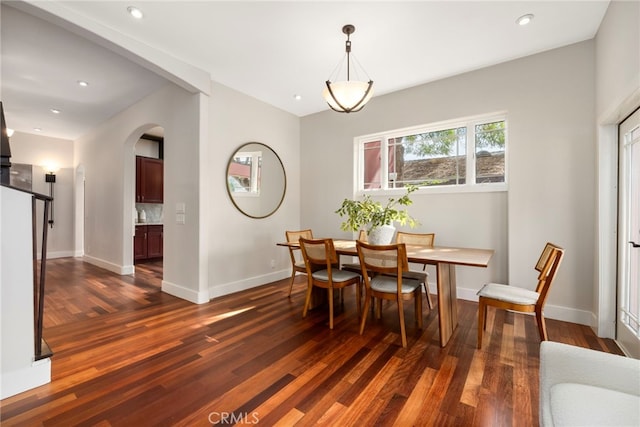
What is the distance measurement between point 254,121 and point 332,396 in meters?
3.70

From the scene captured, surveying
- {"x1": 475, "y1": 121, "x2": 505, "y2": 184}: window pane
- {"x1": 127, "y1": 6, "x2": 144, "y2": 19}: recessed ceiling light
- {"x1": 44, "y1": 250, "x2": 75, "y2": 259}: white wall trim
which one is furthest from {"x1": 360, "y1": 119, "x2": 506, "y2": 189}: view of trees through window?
{"x1": 44, "y1": 250, "x2": 75, "y2": 259}: white wall trim

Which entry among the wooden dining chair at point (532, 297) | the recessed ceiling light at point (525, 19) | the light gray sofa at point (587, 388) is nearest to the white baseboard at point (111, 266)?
the wooden dining chair at point (532, 297)

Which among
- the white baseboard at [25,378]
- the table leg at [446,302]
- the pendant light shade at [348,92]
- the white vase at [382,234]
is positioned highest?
the pendant light shade at [348,92]

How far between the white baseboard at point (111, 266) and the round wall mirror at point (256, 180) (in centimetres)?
261

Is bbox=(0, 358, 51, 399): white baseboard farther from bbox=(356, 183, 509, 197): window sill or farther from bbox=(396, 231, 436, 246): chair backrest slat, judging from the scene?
bbox=(356, 183, 509, 197): window sill

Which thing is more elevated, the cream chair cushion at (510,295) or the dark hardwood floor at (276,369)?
the cream chair cushion at (510,295)

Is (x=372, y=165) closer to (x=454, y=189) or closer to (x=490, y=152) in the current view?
(x=454, y=189)

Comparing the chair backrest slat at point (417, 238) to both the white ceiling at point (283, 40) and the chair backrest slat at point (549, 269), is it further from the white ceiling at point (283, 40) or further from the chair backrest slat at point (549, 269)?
the white ceiling at point (283, 40)

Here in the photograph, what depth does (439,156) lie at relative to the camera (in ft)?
12.2

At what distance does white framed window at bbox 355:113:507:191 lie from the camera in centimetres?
334

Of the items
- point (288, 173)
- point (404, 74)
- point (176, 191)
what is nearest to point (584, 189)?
point (404, 74)

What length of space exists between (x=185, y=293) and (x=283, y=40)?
3.19m

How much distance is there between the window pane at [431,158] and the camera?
356 cm

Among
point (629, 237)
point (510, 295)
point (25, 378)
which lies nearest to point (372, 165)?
point (510, 295)
